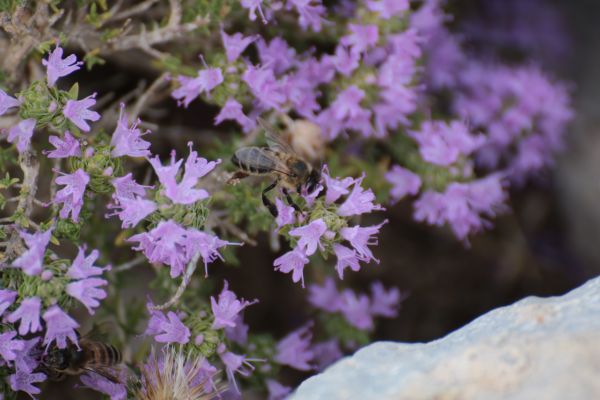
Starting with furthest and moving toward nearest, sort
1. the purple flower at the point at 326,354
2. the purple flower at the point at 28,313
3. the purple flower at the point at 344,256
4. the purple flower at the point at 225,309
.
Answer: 1. the purple flower at the point at 326,354
2. the purple flower at the point at 225,309
3. the purple flower at the point at 344,256
4. the purple flower at the point at 28,313

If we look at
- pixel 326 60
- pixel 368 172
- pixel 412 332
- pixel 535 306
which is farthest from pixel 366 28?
pixel 412 332

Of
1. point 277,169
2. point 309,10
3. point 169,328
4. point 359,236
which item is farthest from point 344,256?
point 309,10

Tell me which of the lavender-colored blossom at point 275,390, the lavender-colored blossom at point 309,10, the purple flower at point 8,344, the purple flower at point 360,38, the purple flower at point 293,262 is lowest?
the lavender-colored blossom at point 275,390

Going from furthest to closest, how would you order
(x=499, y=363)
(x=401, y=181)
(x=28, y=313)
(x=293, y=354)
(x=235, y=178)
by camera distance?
(x=401, y=181) < (x=293, y=354) < (x=235, y=178) < (x=28, y=313) < (x=499, y=363)

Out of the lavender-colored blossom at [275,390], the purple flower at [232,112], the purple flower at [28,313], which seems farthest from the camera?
the lavender-colored blossom at [275,390]

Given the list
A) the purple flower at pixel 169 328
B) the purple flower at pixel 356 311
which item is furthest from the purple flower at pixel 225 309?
the purple flower at pixel 356 311

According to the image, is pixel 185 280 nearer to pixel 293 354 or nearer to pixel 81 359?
pixel 81 359

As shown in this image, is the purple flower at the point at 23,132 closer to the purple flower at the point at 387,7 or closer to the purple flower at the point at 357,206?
the purple flower at the point at 357,206

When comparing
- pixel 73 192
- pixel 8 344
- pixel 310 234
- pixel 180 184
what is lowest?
pixel 8 344
